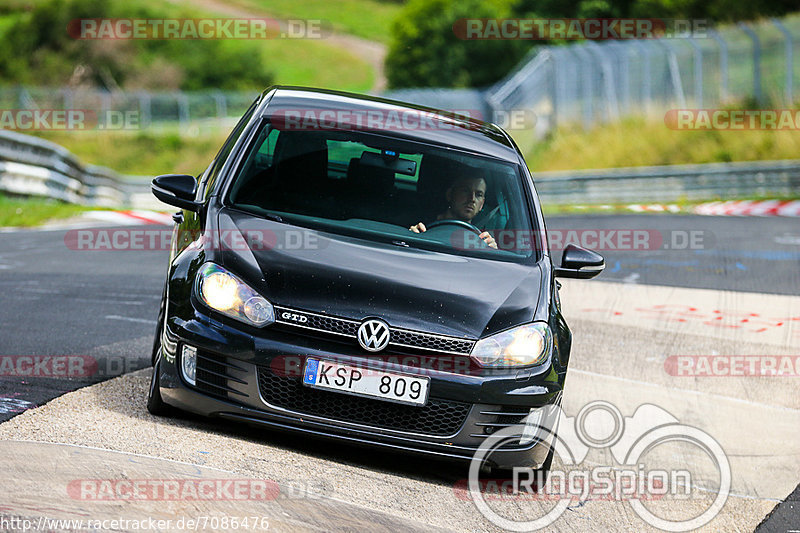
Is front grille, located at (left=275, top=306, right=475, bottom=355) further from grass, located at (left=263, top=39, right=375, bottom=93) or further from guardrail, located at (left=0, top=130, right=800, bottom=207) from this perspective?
Result: grass, located at (left=263, top=39, right=375, bottom=93)

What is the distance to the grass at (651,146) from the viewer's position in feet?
90.7

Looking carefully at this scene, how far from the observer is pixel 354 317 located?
4.89 meters

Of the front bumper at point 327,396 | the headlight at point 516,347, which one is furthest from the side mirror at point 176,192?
the headlight at point 516,347

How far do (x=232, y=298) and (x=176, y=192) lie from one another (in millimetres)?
958

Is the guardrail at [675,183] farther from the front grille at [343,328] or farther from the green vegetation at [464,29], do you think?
the green vegetation at [464,29]

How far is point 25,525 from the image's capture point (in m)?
3.61

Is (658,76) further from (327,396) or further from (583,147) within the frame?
(327,396)

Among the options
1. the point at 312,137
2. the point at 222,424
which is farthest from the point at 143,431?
the point at 312,137

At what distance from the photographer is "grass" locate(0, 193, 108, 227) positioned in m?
16.4

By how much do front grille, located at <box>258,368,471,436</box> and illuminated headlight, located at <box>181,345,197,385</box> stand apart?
0.31 m

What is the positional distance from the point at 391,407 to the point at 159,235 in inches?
426

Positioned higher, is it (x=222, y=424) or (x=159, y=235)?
(x=222, y=424)

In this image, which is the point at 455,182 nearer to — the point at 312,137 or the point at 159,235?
the point at 312,137

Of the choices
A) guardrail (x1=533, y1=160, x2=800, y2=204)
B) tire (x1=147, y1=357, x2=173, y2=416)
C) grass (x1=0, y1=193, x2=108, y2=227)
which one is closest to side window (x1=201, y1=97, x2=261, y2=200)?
tire (x1=147, y1=357, x2=173, y2=416)
